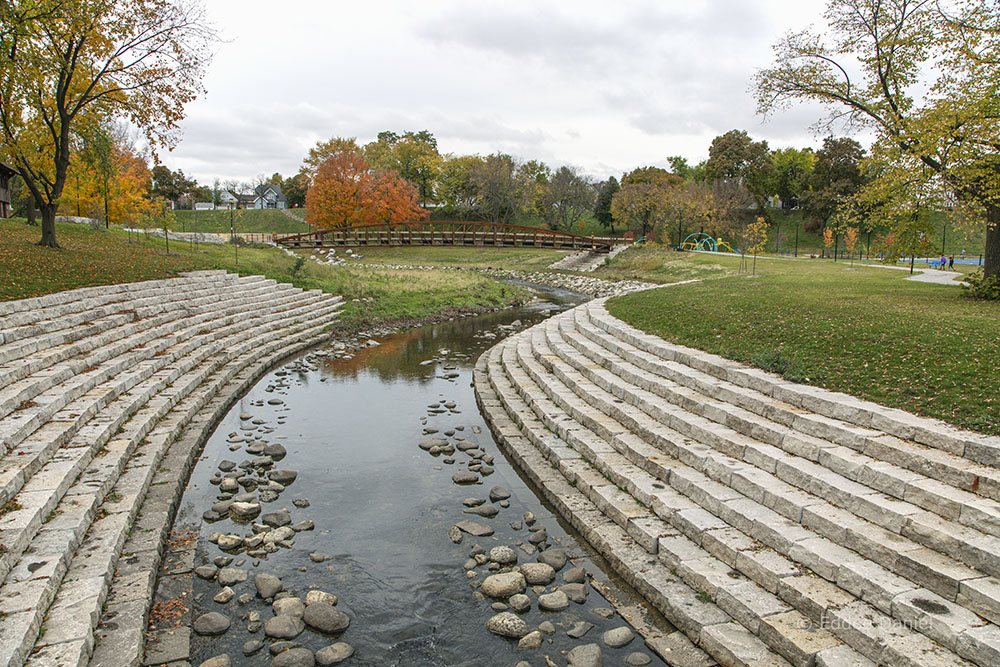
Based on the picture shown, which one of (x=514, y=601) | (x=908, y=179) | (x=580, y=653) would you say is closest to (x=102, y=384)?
(x=514, y=601)

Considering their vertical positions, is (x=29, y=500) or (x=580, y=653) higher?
(x=29, y=500)

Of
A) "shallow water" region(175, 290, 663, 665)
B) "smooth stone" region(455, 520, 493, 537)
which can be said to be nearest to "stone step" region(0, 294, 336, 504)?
"shallow water" region(175, 290, 663, 665)

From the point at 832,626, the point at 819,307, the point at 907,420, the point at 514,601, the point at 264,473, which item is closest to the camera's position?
the point at 832,626

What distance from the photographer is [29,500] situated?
5.62 meters

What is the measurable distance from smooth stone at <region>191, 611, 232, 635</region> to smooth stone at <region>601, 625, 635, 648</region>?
320 centimetres

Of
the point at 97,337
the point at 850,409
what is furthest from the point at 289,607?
the point at 97,337

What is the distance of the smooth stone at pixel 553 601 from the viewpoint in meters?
5.52

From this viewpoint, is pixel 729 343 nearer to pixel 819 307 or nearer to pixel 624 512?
pixel 819 307

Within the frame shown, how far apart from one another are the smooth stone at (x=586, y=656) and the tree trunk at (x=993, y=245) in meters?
13.8

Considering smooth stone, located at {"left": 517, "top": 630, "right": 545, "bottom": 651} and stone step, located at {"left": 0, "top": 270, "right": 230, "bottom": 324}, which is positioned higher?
stone step, located at {"left": 0, "top": 270, "right": 230, "bottom": 324}

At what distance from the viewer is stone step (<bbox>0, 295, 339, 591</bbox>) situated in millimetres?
5168

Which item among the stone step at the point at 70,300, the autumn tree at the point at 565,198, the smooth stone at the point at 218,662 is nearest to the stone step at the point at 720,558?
the smooth stone at the point at 218,662

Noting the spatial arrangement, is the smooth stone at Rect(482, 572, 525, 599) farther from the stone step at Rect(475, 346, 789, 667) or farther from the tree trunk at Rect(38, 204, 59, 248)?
the tree trunk at Rect(38, 204, 59, 248)

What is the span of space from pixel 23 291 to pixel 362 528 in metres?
9.99
